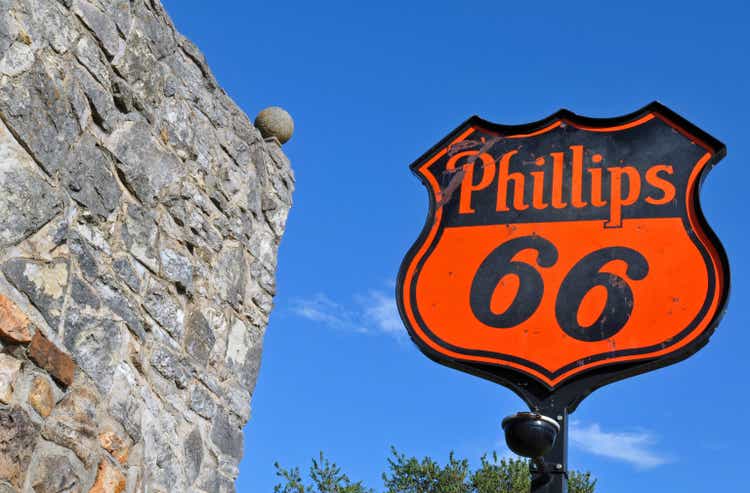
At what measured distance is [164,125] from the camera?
4535 mm

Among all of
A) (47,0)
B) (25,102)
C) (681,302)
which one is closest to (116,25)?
(47,0)

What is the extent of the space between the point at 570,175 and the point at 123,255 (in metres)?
1.92

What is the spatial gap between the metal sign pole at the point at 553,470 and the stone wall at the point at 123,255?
63.0 inches

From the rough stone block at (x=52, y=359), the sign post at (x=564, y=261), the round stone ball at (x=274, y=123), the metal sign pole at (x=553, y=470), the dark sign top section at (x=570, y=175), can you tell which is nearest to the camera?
the rough stone block at (x=52, y=359)

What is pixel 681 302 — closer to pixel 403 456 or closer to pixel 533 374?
pixel 533 374

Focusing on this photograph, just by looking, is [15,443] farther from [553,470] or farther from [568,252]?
[568,252]

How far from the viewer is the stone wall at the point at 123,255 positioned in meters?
3.42

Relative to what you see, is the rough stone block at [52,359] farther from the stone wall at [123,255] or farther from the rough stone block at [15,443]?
the rough stone block at [15,443]

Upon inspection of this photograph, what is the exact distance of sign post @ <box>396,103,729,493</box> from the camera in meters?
3.84

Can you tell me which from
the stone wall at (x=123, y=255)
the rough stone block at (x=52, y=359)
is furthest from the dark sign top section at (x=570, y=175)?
the rough stone block at (x=52, y=359)

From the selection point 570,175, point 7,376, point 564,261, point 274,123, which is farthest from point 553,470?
point 274,123

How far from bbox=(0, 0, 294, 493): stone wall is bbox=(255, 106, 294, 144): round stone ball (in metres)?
0.22

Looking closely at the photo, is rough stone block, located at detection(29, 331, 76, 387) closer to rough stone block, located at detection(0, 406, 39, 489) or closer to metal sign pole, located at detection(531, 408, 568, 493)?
rough stone block, located at detection(0, 406, 39, 489)

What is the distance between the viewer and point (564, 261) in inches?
160
